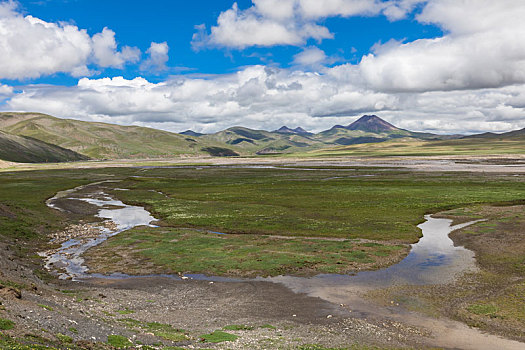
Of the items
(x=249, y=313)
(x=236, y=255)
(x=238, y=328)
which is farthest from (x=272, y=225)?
(x=238, y=328)

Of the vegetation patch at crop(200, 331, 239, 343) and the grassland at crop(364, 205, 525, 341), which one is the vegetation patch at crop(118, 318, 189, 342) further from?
the grassland at crop(364, 205, 525, 341)

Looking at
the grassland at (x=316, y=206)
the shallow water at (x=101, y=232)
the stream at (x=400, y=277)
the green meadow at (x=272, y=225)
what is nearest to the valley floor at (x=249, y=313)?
the stream at (x=400, y=277)

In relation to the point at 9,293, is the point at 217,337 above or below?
below

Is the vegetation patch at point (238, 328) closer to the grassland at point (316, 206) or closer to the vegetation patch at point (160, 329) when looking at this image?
the vegetation patch at point (160, 329)

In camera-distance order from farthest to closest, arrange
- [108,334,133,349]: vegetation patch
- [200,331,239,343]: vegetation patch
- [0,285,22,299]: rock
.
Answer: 1. [0,285,22,299]: rock
2. [200,331,239,343]: vegetation patch
3. [108,334,133,349]: vegetation patch

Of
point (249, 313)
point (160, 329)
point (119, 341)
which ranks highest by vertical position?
point (119, 341)

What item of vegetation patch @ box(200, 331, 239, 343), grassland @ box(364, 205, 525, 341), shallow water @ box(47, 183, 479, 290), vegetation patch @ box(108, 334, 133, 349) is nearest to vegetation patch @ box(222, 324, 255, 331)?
vegetation patch @ box(200, 331, 239, 343)

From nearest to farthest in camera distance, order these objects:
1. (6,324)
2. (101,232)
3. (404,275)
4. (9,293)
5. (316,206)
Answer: (6,324) < (9,293) < (404,275) < (101,232) < (316,206)

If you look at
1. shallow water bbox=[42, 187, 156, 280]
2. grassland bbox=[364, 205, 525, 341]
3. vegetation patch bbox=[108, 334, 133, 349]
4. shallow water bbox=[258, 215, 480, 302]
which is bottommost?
shallow water bbox=[258, 215, 480, 302]

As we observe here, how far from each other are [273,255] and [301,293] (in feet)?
36.1

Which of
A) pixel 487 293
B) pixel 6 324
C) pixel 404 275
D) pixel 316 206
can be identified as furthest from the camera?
pixel 316 206

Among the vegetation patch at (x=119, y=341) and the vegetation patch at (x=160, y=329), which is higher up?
the vegetation patch at (x=119, y=341)

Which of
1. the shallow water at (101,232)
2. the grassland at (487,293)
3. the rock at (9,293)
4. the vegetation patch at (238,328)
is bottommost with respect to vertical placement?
the grassland at (487,293)

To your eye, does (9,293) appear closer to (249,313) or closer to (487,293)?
(249,313)
